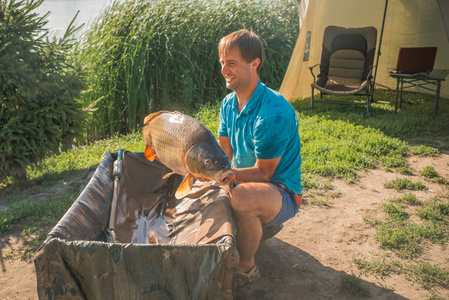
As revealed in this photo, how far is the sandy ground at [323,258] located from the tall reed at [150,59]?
451 cm

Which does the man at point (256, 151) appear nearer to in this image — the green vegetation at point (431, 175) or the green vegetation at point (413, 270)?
the green vegetation at point (413, 270)

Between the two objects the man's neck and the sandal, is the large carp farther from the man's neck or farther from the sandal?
the sandal

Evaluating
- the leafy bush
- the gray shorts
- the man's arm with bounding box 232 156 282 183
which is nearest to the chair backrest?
the leafy bush

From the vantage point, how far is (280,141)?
2.57 metres

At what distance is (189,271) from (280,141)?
102cm

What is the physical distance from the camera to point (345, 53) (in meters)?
8.28

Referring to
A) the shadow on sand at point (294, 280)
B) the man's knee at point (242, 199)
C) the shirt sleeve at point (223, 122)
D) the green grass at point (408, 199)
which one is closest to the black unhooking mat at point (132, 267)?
the man's knee at point (242, 199)

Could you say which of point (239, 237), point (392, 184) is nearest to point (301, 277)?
point (239, 237)

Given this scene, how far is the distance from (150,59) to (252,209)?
18.9 feet

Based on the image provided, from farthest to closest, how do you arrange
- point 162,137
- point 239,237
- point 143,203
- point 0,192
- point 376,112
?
1. point 376,112
2. point 0,192
3. point 143,203
4. point 239,237
5. point 162,137

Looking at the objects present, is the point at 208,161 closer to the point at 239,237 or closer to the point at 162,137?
the point at 162,137

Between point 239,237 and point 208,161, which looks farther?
point 239,237

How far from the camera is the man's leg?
2535 mm

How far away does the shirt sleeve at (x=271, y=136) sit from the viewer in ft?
8.39
